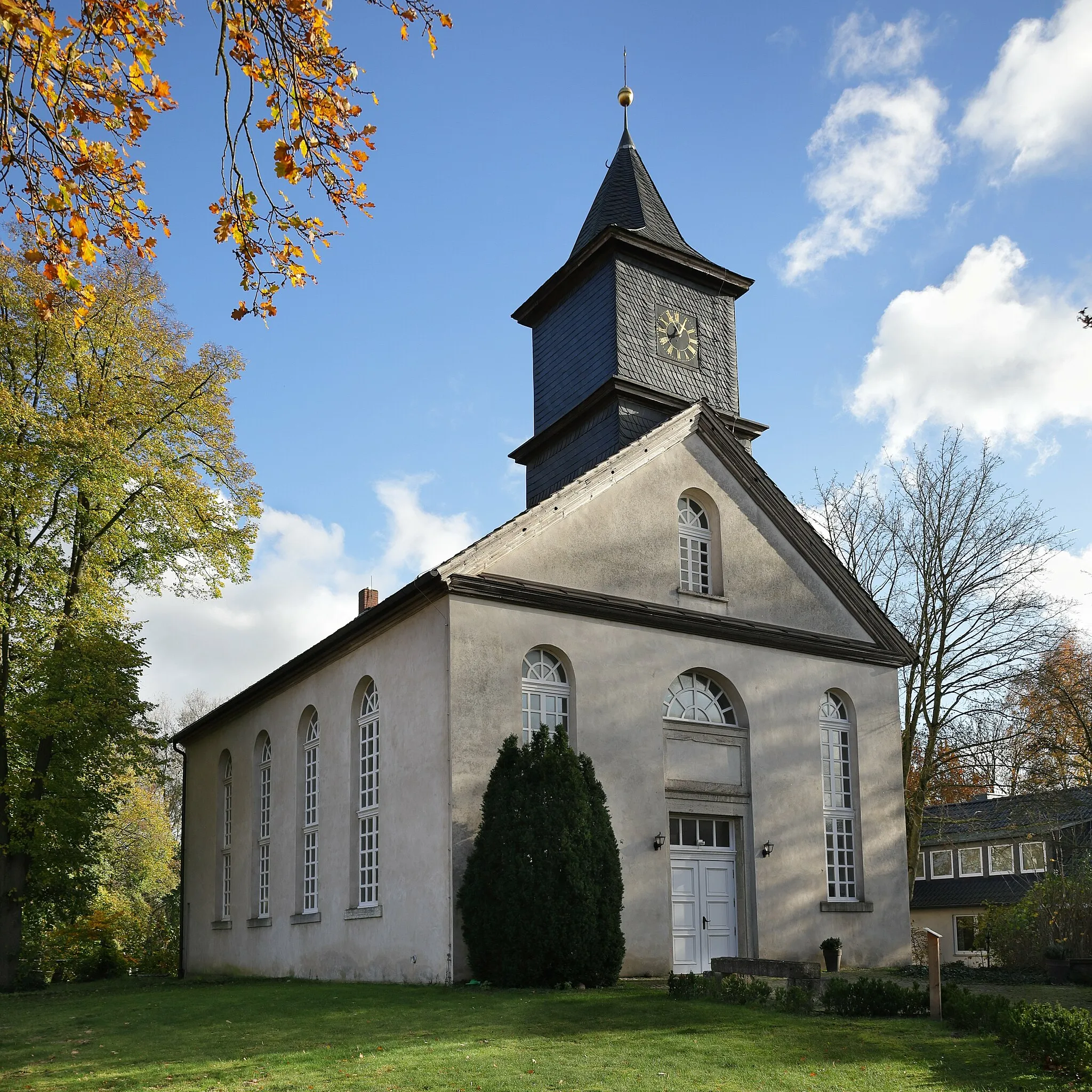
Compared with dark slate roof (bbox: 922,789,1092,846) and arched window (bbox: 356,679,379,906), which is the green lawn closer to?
arched window (bbox: 356,679,379,906)

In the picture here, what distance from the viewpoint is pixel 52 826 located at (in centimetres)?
2612

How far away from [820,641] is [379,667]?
8.85 meters

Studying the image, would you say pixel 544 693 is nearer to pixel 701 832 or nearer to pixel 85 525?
pixel 701 832

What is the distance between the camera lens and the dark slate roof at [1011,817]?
27281 mm

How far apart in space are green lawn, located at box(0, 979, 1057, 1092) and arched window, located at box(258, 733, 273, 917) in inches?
373

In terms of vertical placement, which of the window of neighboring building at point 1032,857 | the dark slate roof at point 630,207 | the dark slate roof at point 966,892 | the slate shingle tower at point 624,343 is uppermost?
the dark slate roof at point 630,207

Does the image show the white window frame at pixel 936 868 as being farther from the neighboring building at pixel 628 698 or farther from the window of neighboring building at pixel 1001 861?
the neighboring building at pixel 628 698

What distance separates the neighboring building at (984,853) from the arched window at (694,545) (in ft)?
35.2

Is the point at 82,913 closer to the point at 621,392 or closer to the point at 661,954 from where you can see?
the point at 661,954

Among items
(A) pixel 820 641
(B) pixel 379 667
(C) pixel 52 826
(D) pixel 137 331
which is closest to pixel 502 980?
(B) pixel 379 667

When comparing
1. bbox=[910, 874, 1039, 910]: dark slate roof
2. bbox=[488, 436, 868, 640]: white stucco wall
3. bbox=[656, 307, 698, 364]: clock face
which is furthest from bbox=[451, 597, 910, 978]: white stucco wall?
bbox=[910, 874, 1039, 910]: dark slate roof

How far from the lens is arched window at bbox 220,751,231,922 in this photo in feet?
91.9

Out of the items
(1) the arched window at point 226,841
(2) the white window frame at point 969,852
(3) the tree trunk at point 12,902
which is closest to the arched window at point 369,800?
(1) the arched window at point 226,841

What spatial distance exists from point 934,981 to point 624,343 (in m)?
14.9
